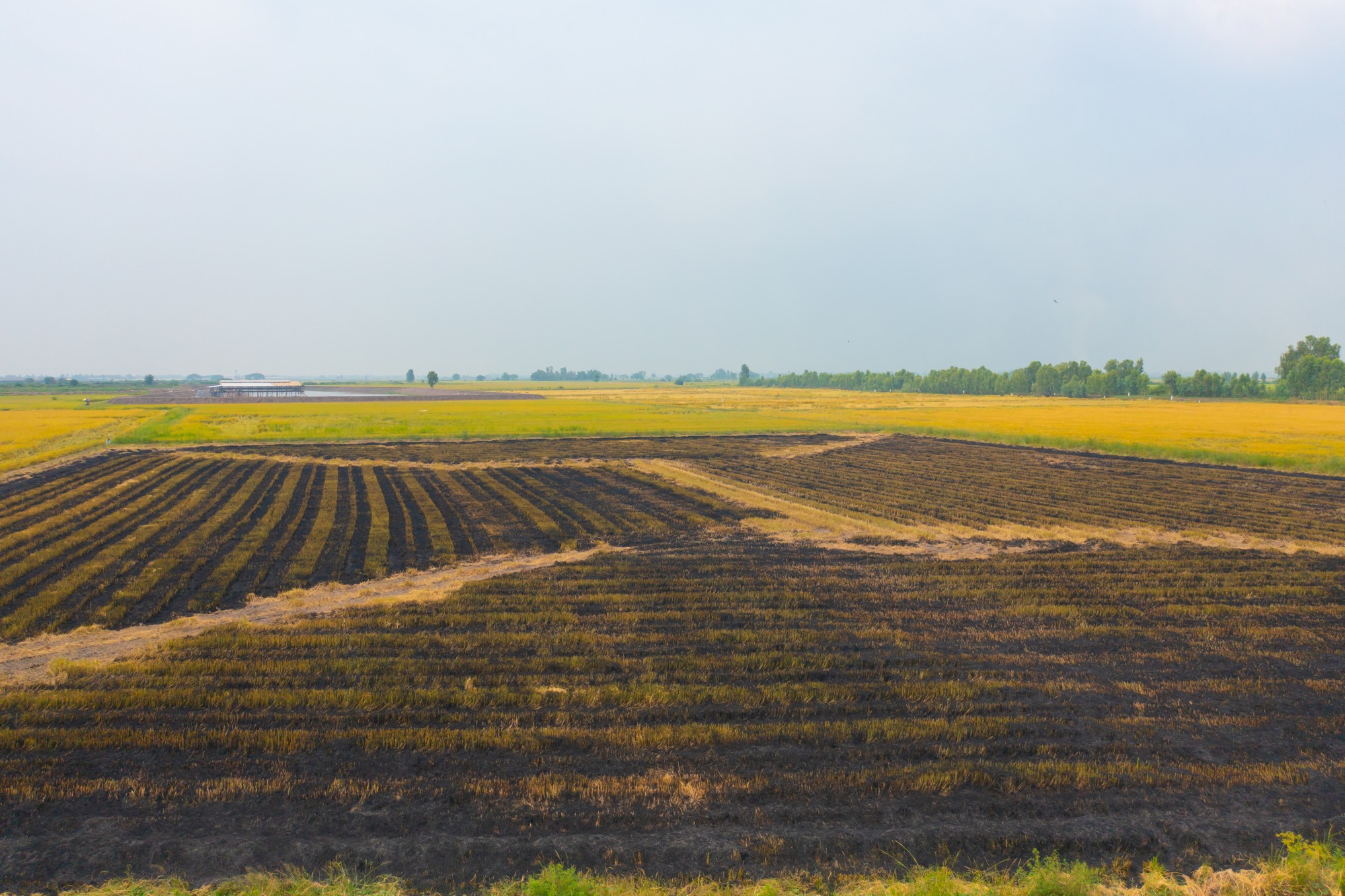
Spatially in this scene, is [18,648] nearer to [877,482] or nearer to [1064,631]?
[1064,631]

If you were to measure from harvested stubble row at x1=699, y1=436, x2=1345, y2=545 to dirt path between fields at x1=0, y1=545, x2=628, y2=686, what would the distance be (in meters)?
12.0

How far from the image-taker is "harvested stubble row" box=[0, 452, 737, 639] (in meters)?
13.1

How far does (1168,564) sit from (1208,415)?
56.8 meters

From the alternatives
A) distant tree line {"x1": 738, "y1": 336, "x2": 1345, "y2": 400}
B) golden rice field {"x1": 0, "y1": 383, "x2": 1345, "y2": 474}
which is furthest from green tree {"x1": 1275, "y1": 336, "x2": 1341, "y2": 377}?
golden rice field {"x1": 0, "y1": 383, "x2": 1345, "y2": 474}

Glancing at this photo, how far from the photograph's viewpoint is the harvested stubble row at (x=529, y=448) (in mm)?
37250

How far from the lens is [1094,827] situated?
20.4ft

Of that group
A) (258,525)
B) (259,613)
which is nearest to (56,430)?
(258,525)

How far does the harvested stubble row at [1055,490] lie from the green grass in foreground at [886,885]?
15155 millimetres

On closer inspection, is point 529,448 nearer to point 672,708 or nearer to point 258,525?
point 258,525

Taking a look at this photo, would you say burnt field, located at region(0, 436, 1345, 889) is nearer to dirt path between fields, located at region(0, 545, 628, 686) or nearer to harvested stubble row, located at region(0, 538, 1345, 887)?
harvested stubble row, located at region(0, 538, 1345, 887)

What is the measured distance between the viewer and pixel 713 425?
5738 centimetres

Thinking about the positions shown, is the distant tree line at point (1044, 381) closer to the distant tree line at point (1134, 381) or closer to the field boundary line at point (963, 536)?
the distant tree line at point (1134, 381)

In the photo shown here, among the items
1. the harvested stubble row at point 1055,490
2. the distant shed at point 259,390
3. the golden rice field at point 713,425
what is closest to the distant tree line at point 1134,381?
the golden rice field at point 713,425

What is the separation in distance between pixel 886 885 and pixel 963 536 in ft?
48.9
